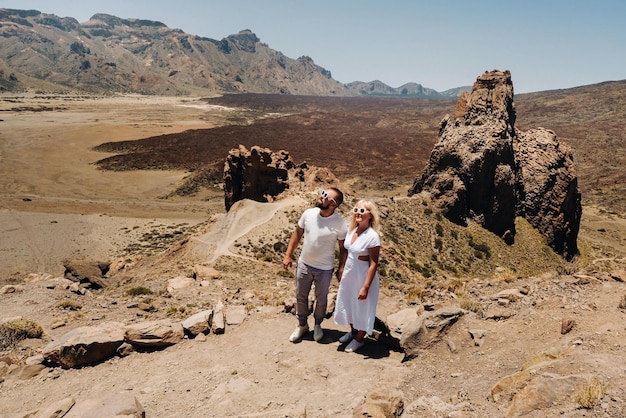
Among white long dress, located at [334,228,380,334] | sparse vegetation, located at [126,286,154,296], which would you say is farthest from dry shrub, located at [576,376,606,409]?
sparse vegetation, located at [126,286,154,296]

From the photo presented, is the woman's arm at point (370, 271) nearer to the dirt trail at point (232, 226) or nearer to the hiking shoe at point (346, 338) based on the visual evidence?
the hiking shoe at point (346, 338)

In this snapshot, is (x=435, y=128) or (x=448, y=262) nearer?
(x=448, y=262)

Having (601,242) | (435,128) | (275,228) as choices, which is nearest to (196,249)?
(275,228)

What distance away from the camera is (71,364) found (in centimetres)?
793

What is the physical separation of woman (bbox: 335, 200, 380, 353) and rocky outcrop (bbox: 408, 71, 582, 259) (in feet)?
75.4

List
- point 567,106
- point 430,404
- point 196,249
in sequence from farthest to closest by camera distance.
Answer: point 567,106 → point 196,249 → point 430,404

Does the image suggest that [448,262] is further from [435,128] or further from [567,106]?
[567,106]

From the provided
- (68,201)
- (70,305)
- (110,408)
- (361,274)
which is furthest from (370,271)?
(68,201)

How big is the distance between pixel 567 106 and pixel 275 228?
521 ft

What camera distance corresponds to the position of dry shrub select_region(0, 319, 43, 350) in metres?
9.33

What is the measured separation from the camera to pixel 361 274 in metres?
7.02

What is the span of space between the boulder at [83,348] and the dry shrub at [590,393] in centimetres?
819

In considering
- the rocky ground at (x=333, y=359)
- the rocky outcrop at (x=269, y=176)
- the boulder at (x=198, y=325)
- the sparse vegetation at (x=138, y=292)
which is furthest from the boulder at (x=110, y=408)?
the rocky outcrop at (x=269, y=176)

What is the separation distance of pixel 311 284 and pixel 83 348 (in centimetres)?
487
